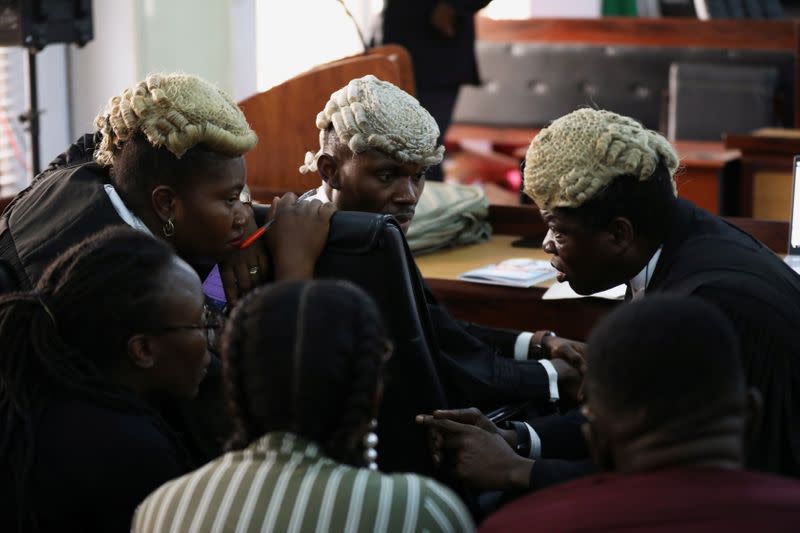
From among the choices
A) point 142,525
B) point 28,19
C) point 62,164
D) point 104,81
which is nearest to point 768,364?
point 142,525

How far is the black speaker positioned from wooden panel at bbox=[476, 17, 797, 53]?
3.01 metres

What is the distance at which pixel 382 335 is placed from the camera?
1391 mm

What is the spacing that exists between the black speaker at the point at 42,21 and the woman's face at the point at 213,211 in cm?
199

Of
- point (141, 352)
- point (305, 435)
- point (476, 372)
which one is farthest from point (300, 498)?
point (476, 372)

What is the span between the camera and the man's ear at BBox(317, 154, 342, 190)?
8.82 feet

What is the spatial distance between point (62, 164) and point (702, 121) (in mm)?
4201

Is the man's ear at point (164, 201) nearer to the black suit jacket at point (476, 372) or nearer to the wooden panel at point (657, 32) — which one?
the black suit jacket at point (476, 372)

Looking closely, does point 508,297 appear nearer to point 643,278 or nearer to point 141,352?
point 643,278

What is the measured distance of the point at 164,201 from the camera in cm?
217

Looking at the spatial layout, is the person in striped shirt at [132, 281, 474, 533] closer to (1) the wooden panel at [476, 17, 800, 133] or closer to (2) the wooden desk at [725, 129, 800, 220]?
(2) the wooden desk at [725, 129, 800, 220]

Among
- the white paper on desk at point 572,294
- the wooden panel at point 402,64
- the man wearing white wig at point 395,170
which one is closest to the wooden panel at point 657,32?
the wooden panel at point 402,64

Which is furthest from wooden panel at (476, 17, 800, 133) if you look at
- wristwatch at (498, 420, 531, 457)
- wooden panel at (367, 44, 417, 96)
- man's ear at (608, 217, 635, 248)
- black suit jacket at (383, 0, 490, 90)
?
wristwatch at (498, 420, 531, 457)

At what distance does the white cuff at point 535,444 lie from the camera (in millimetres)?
2162

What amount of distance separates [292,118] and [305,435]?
242 centimetres
